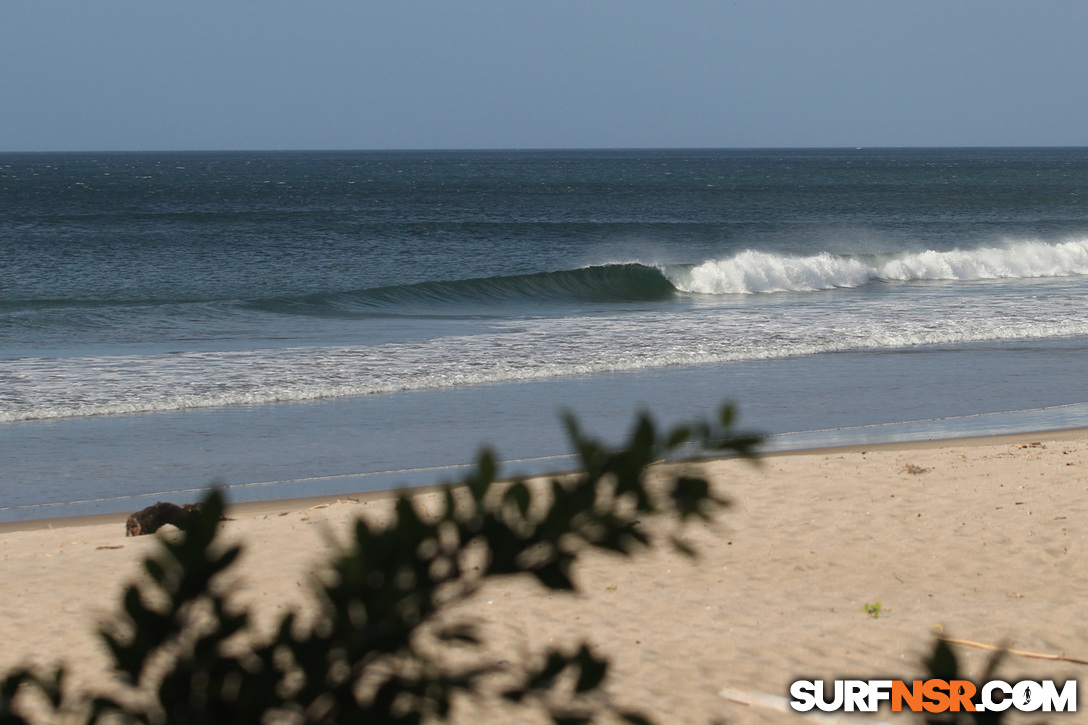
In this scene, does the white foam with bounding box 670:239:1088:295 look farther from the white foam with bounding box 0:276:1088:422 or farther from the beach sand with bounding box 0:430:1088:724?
the beach sand with bounding box 0:430:1088:724

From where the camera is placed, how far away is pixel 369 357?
14.9m

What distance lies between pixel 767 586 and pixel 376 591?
4.99 metres

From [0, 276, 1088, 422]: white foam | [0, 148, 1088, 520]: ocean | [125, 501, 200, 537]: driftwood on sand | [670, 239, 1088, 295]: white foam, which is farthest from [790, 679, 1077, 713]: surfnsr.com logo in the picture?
[670, 239, 1088, 295]: white foam

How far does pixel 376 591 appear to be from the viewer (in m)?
1.23

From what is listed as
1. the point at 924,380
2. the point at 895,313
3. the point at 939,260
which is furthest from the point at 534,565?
the point at 939,260

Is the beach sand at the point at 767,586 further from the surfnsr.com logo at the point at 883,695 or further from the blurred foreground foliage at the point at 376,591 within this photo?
the blurred foreground foliage at the point at 376,591

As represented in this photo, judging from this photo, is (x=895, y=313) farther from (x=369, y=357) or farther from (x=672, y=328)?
(x=369, y=357)

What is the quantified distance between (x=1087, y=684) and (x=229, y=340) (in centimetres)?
1485

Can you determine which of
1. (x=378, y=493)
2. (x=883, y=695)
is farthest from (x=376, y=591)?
(x=378, y=493)

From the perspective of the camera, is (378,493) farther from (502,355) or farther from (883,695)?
(502,355)

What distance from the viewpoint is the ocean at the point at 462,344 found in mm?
9812

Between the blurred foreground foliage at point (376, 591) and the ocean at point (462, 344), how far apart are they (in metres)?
1.40

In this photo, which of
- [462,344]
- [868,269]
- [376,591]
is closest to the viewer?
[376,591]

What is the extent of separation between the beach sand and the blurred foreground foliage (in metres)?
2.44
